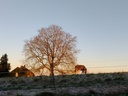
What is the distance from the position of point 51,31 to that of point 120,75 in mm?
34499

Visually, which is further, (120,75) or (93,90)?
(120,75)

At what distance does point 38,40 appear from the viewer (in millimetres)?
60188

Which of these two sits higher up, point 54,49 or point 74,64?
point 54,49

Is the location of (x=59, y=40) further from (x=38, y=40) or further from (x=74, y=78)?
(x=74, y=78)

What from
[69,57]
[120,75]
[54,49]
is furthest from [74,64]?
[120,75]

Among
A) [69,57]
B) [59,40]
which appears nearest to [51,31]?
[59,40]

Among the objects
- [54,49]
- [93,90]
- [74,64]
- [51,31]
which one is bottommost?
[93,90]

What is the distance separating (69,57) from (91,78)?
2895cm

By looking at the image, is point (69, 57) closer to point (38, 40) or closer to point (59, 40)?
point (59, 40)

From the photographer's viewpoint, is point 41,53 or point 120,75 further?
point 41,53

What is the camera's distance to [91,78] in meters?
30.4

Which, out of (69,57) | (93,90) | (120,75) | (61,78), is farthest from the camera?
(69,57)

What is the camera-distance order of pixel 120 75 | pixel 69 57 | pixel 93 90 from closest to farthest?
pixel 93 90
pixel 120 75
pixel 69 57

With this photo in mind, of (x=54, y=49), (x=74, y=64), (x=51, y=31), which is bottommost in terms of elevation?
(x=74, y=64)
